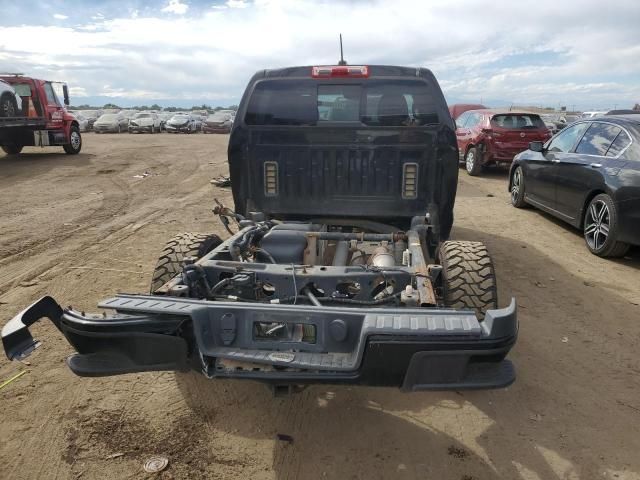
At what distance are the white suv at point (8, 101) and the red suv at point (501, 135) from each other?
12544 millimetres

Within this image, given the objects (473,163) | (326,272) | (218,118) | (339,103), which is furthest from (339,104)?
(218,118)

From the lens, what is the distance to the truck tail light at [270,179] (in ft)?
15.3

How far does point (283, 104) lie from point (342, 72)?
0.61m

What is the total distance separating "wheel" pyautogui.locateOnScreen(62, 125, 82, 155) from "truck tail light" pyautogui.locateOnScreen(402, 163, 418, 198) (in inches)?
591

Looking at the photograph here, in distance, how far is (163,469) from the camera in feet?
8.55

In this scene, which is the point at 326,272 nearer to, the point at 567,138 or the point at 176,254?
the point at 176,254

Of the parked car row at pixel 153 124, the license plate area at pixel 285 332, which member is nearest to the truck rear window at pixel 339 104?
the license plate area at pixel 285 332

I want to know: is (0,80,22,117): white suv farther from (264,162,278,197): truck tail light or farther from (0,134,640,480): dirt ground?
(264,162,278,197): truck tail light

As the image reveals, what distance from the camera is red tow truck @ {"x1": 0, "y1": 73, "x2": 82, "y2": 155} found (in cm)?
1451

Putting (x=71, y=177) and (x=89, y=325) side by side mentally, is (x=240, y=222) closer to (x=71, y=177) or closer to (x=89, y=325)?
(x=89, y=325)

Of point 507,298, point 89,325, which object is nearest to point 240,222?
point 89,325

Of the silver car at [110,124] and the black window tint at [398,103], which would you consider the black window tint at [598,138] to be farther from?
the silver car at [110,124]

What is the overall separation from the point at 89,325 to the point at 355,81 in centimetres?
304

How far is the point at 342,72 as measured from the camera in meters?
4.30
